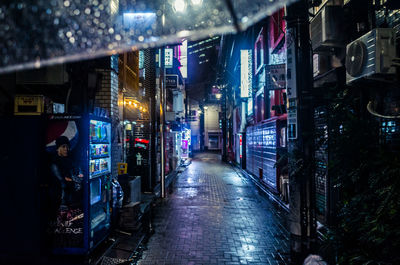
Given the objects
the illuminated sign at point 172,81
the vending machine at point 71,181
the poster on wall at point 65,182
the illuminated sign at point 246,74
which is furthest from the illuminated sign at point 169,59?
the poster on wall at point 65,182

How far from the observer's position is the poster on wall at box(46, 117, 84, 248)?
4.68 m

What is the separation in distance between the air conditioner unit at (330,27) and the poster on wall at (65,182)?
563 centimetres

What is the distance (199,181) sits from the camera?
14062 millimetres

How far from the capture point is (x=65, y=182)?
4746 millimetres

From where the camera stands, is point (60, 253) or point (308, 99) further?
point (60, 253)

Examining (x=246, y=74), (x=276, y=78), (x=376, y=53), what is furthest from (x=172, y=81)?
(x=376, y=53)

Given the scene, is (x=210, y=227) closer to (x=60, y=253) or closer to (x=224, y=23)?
(x=60, y=253)

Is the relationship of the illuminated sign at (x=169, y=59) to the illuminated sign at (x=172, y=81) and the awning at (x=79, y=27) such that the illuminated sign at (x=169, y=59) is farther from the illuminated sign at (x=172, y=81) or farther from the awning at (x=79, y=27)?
the awning at (x=79, y=27)

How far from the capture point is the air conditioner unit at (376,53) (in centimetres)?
344

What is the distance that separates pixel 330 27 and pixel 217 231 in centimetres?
554

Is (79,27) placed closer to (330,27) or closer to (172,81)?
(330,27)

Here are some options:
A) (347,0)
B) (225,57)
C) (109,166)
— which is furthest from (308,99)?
(225,57)

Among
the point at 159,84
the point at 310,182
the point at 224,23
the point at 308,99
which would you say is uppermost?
the point at 159,84

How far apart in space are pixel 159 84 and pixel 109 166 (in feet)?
16.3
